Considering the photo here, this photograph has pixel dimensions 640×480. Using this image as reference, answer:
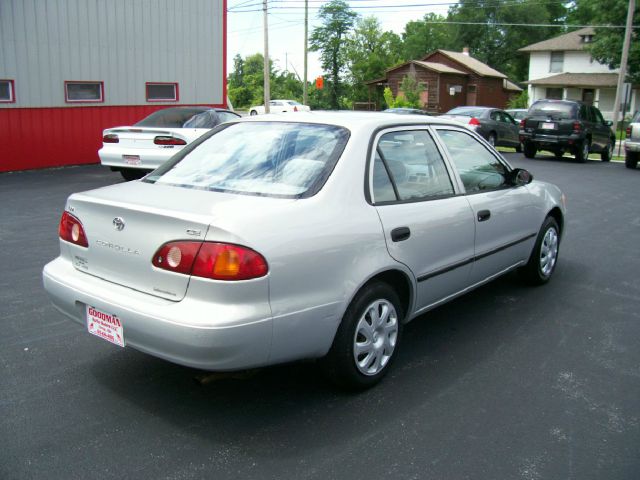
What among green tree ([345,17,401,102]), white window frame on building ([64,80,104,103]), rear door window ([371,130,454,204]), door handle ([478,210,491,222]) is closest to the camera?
rear door window ([371,130,454,204])

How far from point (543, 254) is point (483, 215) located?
5.03ft

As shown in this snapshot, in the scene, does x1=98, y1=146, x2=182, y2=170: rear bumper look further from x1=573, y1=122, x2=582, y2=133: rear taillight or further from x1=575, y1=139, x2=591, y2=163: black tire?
x1=575, y1=139, x2=591, y2=163: black tire

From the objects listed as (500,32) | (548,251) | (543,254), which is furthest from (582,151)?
(500,32)

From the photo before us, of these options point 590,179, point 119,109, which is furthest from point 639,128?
point 119,109

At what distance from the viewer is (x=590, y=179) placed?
14.7m

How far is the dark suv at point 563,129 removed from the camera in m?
18.3

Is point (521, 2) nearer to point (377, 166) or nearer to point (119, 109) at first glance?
point (119, 109)

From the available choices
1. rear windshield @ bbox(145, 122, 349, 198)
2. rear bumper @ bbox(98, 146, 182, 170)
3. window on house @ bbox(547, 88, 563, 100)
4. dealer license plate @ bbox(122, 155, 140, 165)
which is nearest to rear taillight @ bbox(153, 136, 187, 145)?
rear bumper @ bbox(98, 146, 182, 170)

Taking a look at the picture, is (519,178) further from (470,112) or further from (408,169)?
(470,112)

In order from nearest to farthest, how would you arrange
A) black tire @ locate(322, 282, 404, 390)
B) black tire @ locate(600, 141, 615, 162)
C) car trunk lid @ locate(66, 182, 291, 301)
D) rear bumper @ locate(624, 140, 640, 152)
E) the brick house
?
car trunk lid @ locate(66, 182, 291, 301) → black tire @ locate(322, 282, 404, 390) → rear bumper @ locate(624, 140, 640, 152) → black tire @ locate(600, 141, 615, 162) → the brick house

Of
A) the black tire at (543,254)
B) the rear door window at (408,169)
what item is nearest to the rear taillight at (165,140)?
the black tire at (543,254)

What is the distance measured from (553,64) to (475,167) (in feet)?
181

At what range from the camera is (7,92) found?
1348 centimetres

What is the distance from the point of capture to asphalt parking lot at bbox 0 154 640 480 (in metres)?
3.05
